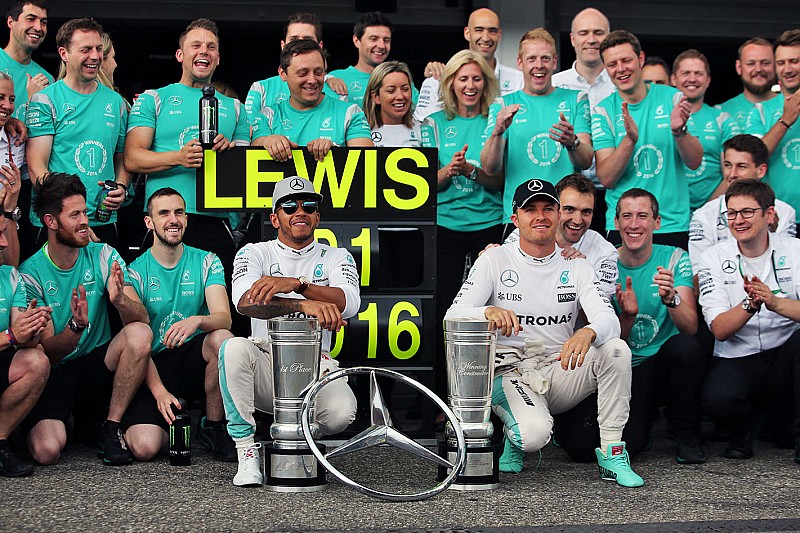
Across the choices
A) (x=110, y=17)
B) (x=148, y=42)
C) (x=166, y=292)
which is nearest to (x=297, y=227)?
(x=166, y=292)

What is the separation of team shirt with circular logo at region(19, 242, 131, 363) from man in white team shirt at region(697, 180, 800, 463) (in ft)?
10.8

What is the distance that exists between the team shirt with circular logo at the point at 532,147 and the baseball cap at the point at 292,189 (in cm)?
163

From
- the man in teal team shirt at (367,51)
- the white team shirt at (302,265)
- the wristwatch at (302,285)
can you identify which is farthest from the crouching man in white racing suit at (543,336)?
the man in teal team shirt at (367,51)

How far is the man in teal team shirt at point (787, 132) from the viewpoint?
6758 mm

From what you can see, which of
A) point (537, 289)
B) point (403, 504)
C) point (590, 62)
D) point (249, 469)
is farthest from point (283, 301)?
point (590, 62)

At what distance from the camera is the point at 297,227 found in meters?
5.18

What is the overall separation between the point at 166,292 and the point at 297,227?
3.54ft

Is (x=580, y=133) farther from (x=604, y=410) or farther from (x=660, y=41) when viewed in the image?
(x=660, y=41)

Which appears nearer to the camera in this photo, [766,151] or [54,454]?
[54,454]

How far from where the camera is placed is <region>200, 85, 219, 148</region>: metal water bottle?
5.82 m

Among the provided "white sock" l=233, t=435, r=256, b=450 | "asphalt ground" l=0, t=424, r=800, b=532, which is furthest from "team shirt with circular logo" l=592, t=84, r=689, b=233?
"white sock" l=233, t=435, r=256, b=450

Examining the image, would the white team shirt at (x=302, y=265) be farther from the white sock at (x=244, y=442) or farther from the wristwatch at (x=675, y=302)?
the wristwatch at (x=675, y=302)

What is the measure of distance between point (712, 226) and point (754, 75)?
1336 millimetres

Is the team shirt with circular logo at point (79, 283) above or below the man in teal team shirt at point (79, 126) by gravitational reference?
below
